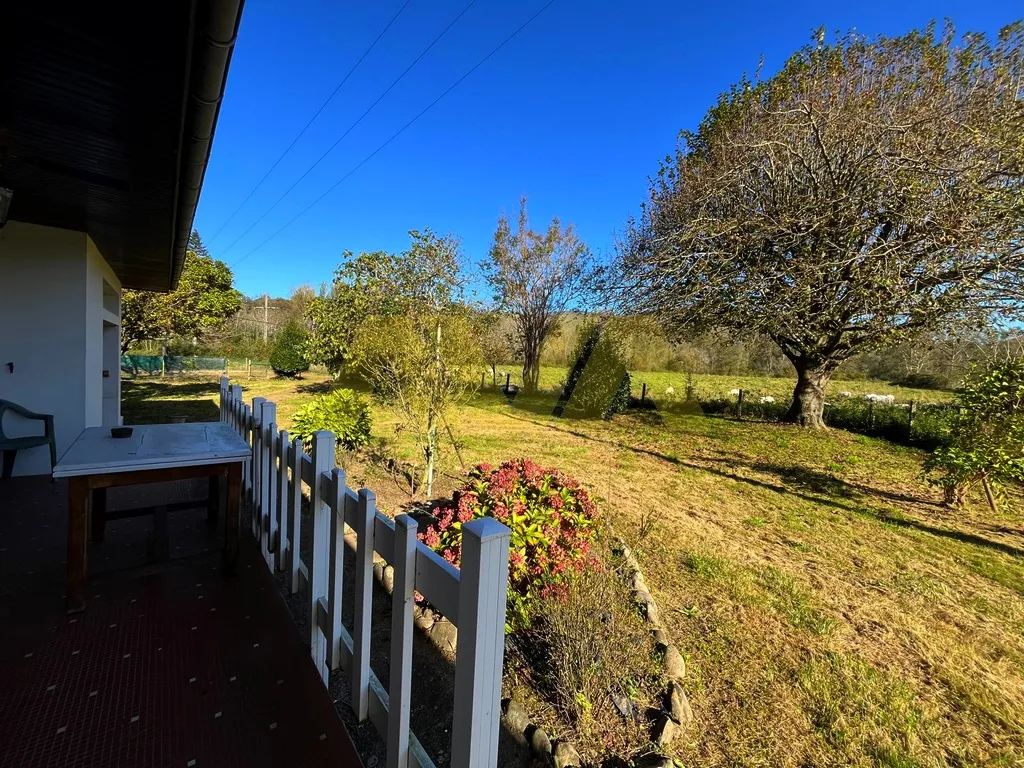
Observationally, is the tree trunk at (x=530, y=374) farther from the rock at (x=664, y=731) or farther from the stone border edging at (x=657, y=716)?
the rock at (x=664, y=731)

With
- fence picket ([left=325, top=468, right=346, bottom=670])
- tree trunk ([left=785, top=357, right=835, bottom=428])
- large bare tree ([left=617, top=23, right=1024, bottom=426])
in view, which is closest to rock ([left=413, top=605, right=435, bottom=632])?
fence picket ([left=325, top=468, right=346, bottom=670])

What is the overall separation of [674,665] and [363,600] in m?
1.68

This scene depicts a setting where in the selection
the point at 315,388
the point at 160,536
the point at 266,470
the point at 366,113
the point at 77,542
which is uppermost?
the point at 366,113

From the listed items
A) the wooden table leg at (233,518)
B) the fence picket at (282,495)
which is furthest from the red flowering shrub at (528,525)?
the wooden table leg at (233,518)

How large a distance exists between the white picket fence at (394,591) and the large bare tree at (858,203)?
Result: 8.06m

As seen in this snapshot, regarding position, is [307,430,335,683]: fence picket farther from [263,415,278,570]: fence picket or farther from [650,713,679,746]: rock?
[650,713,679,746]: rock

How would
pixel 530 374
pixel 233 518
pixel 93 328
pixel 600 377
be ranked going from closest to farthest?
pixel 233 518 < pixel 93 328 < pixel 600 377 < pixel 530 374

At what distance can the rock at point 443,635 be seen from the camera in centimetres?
232

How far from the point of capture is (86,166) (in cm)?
285

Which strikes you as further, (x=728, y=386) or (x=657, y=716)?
(x=728, y=386)

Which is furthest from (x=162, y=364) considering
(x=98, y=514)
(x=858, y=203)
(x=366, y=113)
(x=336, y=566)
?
(x=858, y=203)

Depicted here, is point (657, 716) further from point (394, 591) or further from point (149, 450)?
point (149, 450)

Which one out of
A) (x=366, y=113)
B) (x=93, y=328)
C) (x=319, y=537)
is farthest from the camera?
(x=366, y=113)

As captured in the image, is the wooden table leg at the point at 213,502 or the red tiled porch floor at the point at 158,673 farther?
the wooden table leg at the point at 213,502
